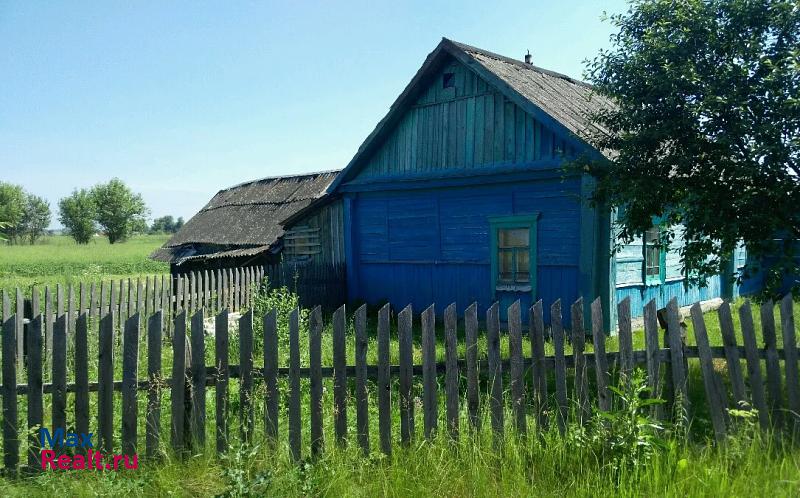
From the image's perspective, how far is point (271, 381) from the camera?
401 centimetres

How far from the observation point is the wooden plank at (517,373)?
418cm

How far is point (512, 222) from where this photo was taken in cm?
1077

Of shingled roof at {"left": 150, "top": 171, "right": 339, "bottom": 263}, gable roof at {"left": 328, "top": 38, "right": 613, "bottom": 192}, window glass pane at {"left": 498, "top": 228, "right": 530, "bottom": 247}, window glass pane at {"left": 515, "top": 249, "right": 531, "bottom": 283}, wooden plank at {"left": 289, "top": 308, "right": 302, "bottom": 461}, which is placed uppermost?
gable roof at {"left": 328, "top": 38, "right": 613, "bottom": 192}

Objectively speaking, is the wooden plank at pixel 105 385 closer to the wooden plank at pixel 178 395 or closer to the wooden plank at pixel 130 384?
the wooden plank at pixel 130 384

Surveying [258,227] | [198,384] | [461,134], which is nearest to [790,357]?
[198,384]

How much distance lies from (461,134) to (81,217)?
76.1 metres

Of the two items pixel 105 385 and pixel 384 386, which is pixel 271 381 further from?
pixel 105 385

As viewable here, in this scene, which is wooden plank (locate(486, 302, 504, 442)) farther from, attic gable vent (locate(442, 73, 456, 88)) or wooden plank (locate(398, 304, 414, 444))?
attic gable vent (locate(442, 73, 456, 88))

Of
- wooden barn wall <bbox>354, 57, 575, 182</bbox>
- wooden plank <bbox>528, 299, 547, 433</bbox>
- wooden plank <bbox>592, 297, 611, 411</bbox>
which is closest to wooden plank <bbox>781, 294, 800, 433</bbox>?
wooden plank <bbox>592, 297, 611, 411</bbox>

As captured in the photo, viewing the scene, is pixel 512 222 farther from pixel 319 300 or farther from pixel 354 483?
pixel 354 483

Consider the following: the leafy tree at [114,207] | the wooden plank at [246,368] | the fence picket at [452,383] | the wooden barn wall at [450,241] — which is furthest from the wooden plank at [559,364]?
the leafy tree at [114,207]

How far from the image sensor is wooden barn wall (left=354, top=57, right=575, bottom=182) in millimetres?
10289

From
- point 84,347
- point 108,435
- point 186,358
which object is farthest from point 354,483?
point 84,347

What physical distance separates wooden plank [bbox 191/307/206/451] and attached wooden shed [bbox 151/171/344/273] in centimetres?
1017
